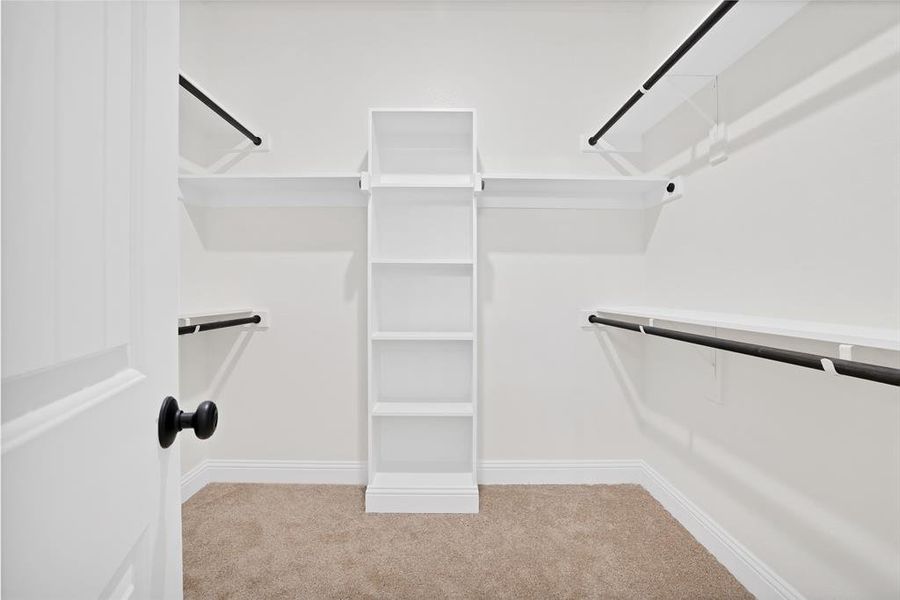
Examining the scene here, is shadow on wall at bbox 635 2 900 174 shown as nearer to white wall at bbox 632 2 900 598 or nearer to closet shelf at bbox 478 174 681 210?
white wall at bbox 632 2 900 598

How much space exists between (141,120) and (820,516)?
168 cm

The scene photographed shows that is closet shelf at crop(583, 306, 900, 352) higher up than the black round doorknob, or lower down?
higher up

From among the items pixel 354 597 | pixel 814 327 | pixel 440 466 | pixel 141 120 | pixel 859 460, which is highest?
pixel 141 120

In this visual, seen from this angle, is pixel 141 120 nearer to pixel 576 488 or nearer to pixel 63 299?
pixel 63 299

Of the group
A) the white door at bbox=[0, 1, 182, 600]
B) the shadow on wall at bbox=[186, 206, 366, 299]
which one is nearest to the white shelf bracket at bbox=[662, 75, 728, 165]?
the shadow on wall at bbox=[186, 206, 366, 299]

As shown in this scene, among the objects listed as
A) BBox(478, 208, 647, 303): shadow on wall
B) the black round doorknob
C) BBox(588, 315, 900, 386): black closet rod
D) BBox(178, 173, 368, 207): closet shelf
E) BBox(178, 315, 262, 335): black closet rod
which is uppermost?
BBox(178, 173, 368, 207): closet shelf

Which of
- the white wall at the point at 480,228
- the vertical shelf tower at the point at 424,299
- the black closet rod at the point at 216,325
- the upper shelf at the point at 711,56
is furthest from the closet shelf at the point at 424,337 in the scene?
the upper shelf at the point at 711,56

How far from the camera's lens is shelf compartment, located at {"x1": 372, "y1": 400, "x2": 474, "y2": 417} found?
179 centimetres

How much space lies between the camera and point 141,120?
448mm

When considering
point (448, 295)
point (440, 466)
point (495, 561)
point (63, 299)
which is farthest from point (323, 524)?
point (63, 299)

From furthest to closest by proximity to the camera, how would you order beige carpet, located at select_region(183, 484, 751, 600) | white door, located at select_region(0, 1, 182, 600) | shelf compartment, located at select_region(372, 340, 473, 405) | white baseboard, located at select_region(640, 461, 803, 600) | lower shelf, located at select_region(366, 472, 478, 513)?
shelf compartment, located at select_region(372, 340, 473, 405), lower shelf, located at select_region(366, 472, 478, 513), beige carpet, located at select_region(183, 484, 751, 600), white baseboard, located at select_region(640, 461, 803, 600), white door, located at select_region(0, 1, 182, 600)

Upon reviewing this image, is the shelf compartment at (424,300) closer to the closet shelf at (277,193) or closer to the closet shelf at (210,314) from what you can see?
the closet shelf at (277,193)

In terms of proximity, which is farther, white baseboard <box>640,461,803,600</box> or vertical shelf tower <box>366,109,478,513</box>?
vertical shelf tower <box>366,109,478,513</box>

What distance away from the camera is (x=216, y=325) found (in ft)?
5.45
